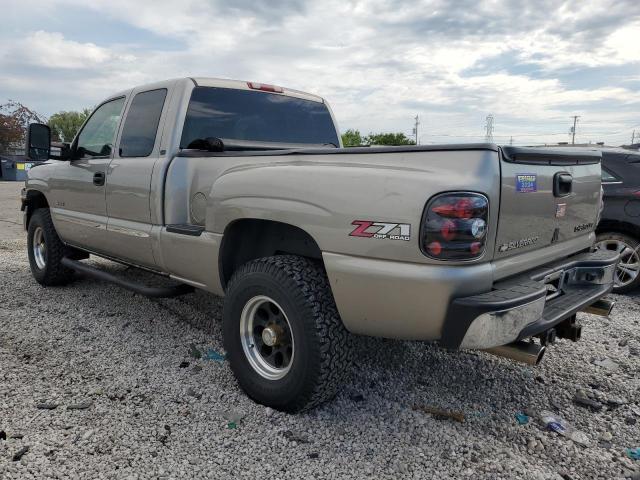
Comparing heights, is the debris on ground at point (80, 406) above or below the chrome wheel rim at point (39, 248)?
below

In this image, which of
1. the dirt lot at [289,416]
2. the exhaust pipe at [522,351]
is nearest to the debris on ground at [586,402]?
the dirt lot at [289,416]

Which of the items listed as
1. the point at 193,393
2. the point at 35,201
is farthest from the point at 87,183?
the point at 193,393

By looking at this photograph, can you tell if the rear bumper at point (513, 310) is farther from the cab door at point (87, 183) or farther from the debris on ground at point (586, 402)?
the cab door at point (87, 183)

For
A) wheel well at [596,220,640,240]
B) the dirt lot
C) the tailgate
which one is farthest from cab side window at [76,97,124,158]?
wheel well at [596,220,640,240]

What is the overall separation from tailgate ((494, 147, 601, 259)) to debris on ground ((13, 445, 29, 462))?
2440 mm

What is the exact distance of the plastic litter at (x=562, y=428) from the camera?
104 inches

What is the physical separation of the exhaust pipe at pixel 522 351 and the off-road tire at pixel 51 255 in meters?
4.47

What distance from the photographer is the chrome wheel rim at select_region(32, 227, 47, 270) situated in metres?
5.45

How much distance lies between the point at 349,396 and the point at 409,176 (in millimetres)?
1494

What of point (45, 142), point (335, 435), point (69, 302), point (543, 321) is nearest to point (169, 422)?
point (335, 435)

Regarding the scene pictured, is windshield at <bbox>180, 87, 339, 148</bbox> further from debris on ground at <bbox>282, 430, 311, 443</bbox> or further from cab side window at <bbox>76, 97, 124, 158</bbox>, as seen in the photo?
debris on ground at <bbox>282, 430, 311, 443</bbox>

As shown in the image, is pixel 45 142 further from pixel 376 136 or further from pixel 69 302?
pixel 376 136

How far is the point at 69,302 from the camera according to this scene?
15.9 feet

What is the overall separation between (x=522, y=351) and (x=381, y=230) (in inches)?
36.3
